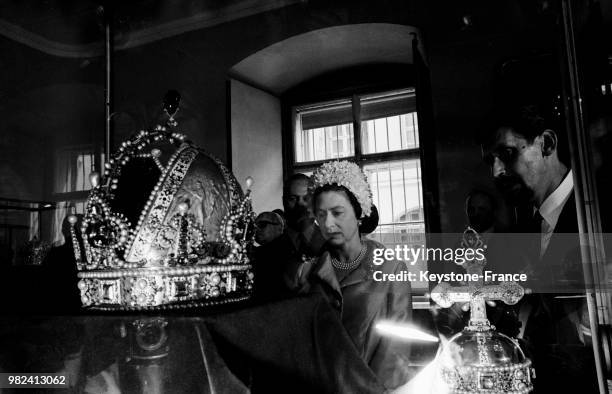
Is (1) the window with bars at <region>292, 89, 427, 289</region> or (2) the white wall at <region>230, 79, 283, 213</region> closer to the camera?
(1) the window with bars at <region>292, 89, 427, 289</region>

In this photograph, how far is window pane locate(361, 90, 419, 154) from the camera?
2.59ft

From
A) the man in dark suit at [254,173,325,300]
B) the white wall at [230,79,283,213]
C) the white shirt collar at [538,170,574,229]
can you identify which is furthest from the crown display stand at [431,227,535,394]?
the white wall at [230,79,283,213]

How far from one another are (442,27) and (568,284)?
49cm

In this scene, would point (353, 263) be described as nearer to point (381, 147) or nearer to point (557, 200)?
point (381, 147)

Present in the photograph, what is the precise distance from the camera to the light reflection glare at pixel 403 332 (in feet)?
2.47

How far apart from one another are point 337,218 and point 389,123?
20 cm

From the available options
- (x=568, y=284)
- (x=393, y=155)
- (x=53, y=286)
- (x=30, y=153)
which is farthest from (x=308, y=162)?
(x=30, y=153)

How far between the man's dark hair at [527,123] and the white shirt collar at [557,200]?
0.03 meters

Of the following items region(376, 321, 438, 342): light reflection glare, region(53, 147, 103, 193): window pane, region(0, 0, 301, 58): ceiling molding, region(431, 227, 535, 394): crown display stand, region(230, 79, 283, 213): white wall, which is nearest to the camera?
region(431, 227, 535, 394): crown display stand

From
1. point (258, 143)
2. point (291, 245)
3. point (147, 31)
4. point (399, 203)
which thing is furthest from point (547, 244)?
point (147, 31)

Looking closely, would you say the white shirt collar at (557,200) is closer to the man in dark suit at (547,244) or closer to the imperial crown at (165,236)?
the man in dark suit at (547,244)

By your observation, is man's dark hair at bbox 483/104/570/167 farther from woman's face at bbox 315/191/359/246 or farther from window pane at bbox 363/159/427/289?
woman's face at bbox 315/191/359/246

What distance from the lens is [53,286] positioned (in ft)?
3.35

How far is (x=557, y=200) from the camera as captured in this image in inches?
27.9
